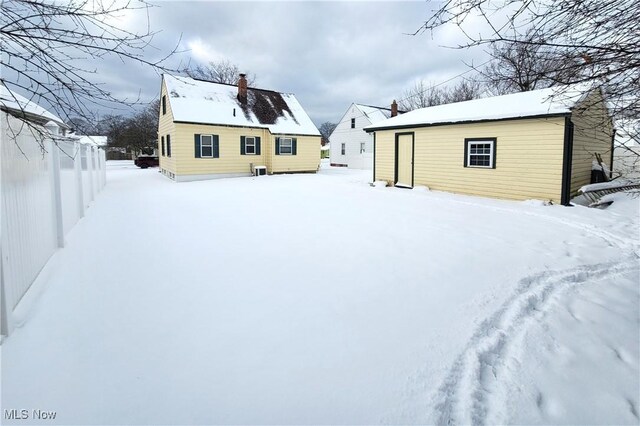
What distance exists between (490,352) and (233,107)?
19947 millimetres

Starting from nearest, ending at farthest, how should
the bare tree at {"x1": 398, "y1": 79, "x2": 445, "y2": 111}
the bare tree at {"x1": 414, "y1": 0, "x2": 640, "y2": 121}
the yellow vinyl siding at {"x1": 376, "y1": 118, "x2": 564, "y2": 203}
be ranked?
the bare tree at {"x1": 414, "y1": 0, "x2": 640, "y2": 121}
the yellow vinyl siding at {"x1": 376, "y1": 118, "x2": 564, "y2": 203}
the bare tree at {"x1": 398, "y1": 79, "x2": 445, "y2": 111}

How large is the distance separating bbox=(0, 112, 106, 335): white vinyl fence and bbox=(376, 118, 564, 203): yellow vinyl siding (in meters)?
11.4

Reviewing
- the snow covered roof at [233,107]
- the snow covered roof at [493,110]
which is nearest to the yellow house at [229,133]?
the snow covered roof at [233,107]

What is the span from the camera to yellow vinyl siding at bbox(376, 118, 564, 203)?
10180 mm

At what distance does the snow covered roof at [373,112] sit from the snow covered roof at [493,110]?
662 inches

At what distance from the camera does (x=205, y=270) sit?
179 inches

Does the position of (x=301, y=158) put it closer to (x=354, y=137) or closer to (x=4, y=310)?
(x=354, y=137)

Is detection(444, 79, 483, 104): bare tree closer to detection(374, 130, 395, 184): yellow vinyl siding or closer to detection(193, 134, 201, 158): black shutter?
detection(374, 130, 395, 184): yellow vinyl siding

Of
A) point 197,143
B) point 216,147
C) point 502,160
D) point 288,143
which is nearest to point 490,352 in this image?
point 502,160

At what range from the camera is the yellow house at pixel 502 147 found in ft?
32.8

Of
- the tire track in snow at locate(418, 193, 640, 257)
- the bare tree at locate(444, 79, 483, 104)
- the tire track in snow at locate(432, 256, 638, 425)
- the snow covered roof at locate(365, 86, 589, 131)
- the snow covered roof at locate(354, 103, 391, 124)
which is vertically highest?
the bare tree at locate(444, 79, 483, 104)

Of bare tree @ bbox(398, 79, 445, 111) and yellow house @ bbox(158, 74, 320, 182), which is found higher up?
bare tree @ bbox(398, 79, 445, 111)

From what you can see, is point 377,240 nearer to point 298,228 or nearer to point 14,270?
point 298,228

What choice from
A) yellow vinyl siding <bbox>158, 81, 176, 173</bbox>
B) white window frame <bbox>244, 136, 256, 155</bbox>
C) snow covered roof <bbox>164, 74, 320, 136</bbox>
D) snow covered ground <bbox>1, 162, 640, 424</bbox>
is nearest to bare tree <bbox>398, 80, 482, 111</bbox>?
snow covered roof <bbox>164, 74, 320, 136</bbox>
